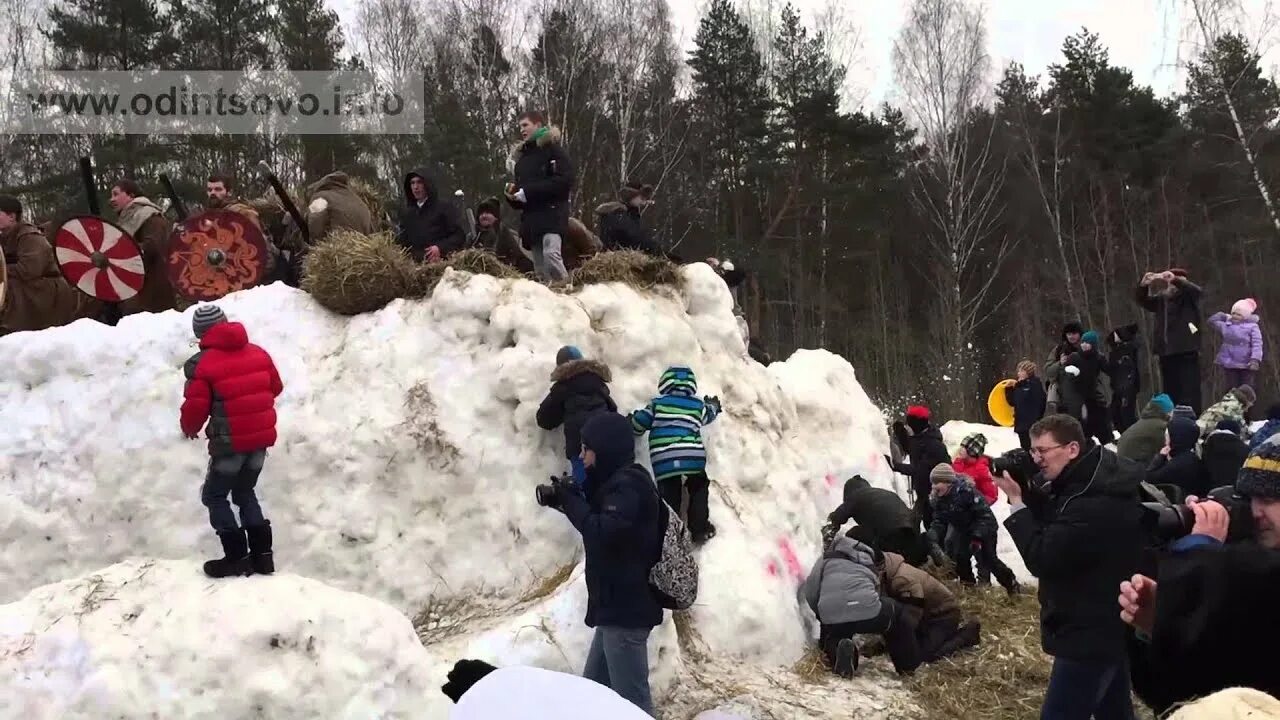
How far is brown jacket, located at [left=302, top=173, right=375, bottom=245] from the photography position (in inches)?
307

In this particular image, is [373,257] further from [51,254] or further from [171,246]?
[51,254]

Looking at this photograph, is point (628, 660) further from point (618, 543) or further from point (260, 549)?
point (260, 549)

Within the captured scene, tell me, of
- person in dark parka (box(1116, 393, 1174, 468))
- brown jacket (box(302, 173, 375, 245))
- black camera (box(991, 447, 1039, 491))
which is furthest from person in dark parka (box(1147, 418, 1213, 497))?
brown jacket (box(302, 173, 375, 245))

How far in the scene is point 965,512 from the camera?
25.5 feet

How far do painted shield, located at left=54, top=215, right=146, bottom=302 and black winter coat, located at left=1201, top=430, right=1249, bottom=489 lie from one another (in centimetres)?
833

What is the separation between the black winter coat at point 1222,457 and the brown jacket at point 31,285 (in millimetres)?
8981

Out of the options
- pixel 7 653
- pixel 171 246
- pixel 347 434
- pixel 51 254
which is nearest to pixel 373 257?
pixel 347 434

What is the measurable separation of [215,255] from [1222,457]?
7906mm

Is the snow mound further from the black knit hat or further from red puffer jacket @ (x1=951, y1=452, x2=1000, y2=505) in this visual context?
red puffer jacket @ (x1=951, y1=452, x2=1000, y2=505)

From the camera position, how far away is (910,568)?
6.41 meters

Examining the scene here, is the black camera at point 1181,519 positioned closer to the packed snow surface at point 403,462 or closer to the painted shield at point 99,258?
the packed snow surface at point 403,462

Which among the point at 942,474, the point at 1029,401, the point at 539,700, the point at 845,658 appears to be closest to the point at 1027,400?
the point at 1029,401

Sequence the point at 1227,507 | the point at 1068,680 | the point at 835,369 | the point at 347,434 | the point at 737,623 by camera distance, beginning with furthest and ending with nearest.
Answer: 1. the point at 835,369
2. the point at 347,434
3. the point at 737,623
4. the point at 1068,680
5. the point at 1227,507

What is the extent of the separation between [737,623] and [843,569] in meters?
0.78
